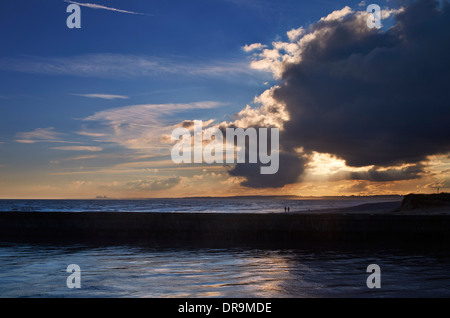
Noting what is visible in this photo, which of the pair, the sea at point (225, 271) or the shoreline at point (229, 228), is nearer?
the sea at point (225, 271)

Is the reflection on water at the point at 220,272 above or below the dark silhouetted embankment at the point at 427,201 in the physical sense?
below

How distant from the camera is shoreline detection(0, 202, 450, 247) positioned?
76.9 feet

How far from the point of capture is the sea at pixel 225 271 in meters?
11.2

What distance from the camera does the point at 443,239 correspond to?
22.8 meters

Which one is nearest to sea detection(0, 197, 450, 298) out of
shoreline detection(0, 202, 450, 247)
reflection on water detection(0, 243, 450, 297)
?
reflection on water detection(0, 243, 450, 297)

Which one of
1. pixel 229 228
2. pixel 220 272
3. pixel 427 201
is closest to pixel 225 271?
pixel 220 272

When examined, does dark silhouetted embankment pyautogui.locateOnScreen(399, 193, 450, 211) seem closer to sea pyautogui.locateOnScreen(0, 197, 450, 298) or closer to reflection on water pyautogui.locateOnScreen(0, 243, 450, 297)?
sea pyautogui.locateOnScreen(0, 197, 450, 298)

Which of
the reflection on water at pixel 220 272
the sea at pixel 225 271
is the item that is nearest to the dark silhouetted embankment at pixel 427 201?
the sea at pixel 225 271

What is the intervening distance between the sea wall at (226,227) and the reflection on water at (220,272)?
3331 mm

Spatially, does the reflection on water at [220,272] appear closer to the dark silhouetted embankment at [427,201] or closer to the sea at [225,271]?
the sea at [225,271]

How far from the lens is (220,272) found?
1423cm
